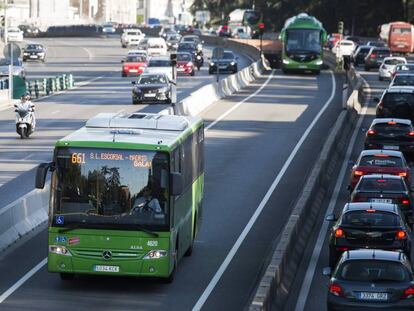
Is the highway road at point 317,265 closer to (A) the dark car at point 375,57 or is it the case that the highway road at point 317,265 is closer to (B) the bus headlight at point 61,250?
(B) the bus headlight at point 61,250

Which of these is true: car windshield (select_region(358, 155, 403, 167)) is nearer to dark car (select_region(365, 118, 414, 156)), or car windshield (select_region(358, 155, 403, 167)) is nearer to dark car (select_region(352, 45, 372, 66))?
dark car (select_region(365, 118, 414, 156))

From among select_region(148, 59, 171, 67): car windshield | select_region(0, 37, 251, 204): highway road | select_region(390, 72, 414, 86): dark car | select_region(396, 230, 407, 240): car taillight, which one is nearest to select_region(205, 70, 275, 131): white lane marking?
select_region(0, 37, 251, 204): highway road

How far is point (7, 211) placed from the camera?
992 inches

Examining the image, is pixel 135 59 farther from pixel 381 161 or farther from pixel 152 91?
pixel 381 161

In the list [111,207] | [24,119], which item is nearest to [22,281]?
[111,207]

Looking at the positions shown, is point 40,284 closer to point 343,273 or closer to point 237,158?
point 343,273

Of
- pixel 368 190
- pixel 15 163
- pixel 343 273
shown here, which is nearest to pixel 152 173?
pixel 343 273

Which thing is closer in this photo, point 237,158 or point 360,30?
point 237,158

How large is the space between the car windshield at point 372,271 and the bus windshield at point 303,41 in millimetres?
68951

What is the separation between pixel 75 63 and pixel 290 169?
66.2 metres

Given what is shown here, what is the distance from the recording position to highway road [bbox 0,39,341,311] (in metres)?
20.9

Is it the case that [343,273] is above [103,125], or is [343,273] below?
below

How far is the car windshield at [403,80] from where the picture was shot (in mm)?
59303

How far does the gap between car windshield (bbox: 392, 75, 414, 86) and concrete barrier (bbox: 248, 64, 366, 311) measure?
1482cm
